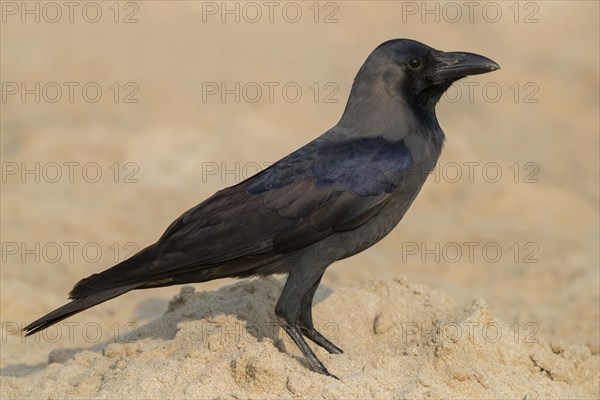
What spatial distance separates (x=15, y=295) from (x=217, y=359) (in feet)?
9.21

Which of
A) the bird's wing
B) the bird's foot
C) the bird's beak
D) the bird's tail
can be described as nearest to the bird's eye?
the bird's beak

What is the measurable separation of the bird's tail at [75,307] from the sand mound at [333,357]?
12.3 inches

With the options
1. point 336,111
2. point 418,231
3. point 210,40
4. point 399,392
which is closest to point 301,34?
point 210,40

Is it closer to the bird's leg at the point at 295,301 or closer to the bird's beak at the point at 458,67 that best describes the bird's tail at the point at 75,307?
the bird's leg at the point at 295,301

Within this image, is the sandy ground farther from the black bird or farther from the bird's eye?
the bird's eye

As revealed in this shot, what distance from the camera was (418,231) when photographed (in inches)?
384

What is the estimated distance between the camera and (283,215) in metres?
5.77

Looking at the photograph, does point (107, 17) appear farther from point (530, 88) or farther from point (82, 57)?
point (530, 88)

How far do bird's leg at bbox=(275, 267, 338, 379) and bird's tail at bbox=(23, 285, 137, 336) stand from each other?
2.70ft

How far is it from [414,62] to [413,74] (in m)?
0.07

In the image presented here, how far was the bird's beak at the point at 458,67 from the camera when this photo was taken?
6160 millimetres

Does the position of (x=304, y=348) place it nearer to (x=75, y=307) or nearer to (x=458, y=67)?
(x=75, y=307)

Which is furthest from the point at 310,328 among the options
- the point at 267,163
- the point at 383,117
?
the point at 267,163

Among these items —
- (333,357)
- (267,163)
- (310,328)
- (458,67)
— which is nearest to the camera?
(333,357)
